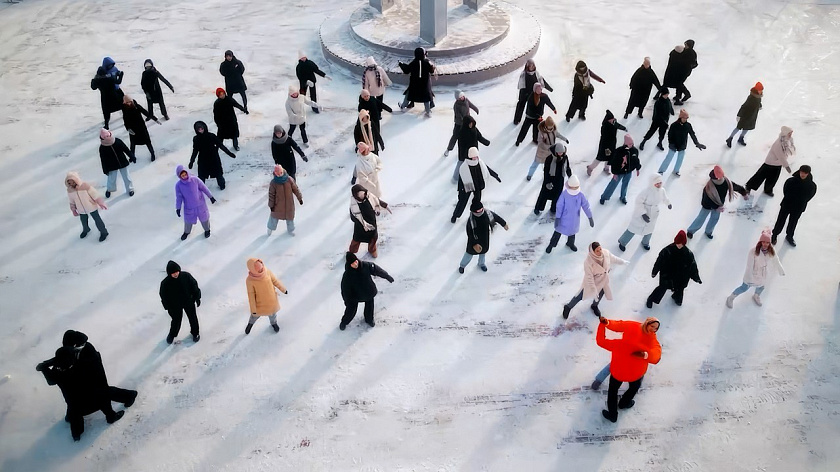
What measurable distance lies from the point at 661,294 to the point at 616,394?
1.86 m

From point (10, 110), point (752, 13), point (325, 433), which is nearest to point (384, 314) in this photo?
point (325, 433)

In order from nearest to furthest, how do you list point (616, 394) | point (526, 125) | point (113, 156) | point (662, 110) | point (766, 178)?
point (616, 394)
point (113, 156)
point (766, 178)
point (662, 110)
point (526, 125)

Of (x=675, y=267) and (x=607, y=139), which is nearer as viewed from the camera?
(x=675, y=267)

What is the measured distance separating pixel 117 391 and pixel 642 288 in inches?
260

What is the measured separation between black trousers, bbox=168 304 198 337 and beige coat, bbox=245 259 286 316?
702 mm

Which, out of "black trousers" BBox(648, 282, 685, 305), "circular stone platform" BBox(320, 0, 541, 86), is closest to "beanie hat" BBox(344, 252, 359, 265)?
"black trousers" BBox(648, 282, 685, 305)

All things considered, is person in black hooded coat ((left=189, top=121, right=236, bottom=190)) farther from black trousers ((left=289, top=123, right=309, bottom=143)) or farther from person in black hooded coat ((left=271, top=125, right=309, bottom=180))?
black trousers ((left=289, top=123, right=309, bottom=143))

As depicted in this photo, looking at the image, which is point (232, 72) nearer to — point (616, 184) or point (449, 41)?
point (449, 41)

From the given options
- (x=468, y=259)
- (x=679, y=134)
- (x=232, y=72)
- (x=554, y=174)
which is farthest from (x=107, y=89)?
(x=679, y=134)

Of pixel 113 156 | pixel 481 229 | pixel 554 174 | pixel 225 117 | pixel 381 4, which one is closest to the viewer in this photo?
pixel 481 229

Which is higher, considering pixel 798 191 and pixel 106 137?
pixel 106 137

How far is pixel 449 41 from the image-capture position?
14.0 metres

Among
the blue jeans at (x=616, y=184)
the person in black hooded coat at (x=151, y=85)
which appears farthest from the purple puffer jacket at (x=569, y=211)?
the person in black hooded coat at (x=151, y=85)

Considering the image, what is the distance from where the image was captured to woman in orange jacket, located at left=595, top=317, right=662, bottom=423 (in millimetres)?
6418
